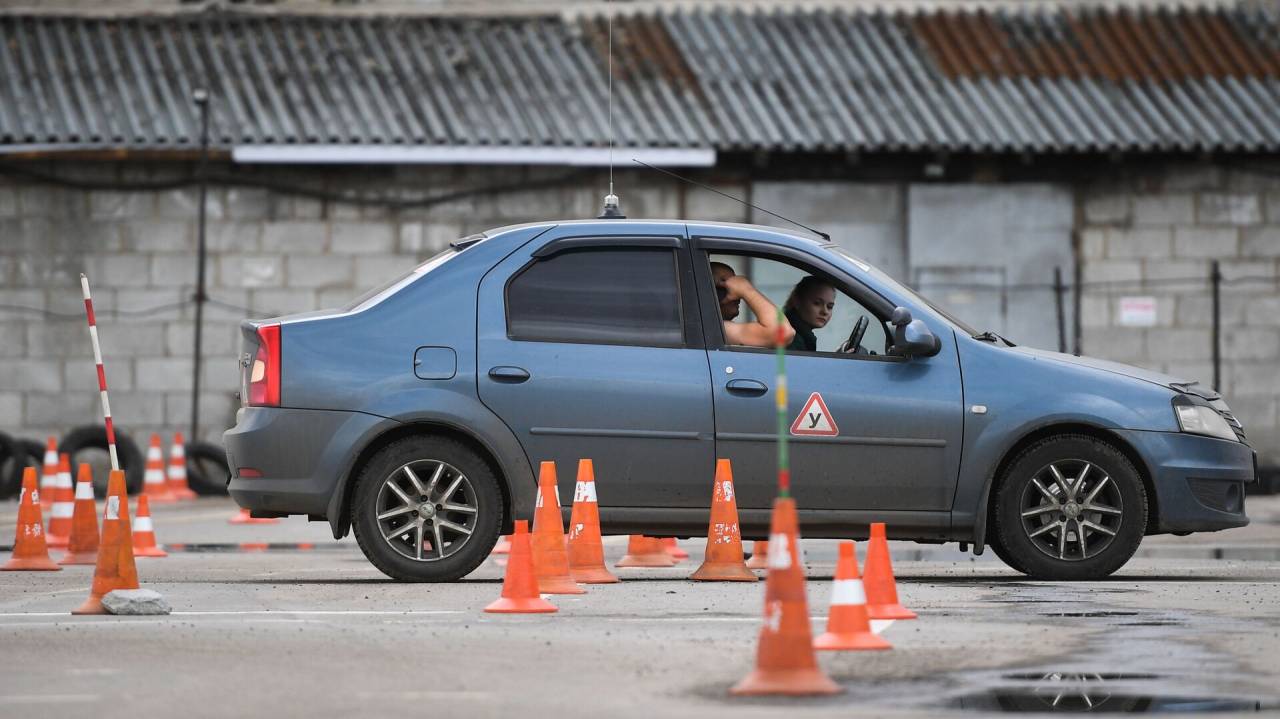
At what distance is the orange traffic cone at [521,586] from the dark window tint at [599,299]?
1.74 metres

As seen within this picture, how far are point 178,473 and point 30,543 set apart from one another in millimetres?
7918

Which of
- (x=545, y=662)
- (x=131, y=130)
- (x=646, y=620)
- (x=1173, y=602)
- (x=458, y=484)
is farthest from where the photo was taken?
(x=131, y=130)

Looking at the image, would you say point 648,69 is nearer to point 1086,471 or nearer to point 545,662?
point 1086,471

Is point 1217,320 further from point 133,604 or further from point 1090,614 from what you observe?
point 133,604

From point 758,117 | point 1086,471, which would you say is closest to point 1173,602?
point 1086,471

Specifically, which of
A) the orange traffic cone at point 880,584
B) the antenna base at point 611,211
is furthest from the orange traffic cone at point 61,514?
the orange traffic cone at point 880,584

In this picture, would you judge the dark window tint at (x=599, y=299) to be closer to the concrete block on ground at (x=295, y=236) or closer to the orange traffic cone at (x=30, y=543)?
the orange traffic cone at (x=30, y=543)

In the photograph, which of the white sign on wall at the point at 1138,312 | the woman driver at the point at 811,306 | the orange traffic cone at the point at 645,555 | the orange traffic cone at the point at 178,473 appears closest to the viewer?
the woman driver at the point at 811,306

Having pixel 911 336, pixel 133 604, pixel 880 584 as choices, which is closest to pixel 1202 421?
pixel 911 336

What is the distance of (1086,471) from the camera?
10727 mm

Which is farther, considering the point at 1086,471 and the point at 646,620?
the point at 1086,471

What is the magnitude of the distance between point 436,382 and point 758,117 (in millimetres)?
11453

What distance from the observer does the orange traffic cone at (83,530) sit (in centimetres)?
1235

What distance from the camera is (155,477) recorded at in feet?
63.8
